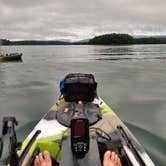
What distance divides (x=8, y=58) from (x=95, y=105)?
116 feet

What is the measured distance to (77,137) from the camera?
471 cm

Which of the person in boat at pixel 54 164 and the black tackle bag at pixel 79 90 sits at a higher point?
the black tackle bag at pixel 79 90

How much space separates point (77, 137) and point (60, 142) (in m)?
1.27

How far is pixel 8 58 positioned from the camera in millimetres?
41969

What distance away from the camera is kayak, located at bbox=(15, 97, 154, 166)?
209 inches

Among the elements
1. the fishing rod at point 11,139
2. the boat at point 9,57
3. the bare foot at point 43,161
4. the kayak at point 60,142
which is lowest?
the boat at point 9,57

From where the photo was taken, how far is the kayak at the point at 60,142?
17.4 feet

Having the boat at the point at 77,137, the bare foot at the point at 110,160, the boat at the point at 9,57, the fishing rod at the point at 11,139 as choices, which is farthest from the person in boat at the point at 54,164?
the boat at the point at 9,57

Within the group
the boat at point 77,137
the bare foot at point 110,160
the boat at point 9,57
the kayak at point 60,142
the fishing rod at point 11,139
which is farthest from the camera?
the boat at point 9,57

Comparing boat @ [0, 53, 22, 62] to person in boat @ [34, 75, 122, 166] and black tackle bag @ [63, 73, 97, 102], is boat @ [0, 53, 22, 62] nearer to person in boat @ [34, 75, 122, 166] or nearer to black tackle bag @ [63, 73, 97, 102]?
black tackle bag @ [63, 73, 97, 102]

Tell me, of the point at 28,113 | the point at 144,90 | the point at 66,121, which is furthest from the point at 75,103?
the point at 144,90

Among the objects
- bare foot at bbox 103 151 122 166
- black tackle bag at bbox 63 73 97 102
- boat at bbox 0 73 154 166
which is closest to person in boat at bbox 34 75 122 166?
bare foot at bbox 103 151 122 166

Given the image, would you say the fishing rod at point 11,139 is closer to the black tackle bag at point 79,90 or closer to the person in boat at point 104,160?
the person in boat at point 104,160

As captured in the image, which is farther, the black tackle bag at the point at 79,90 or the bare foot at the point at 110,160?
the black tackle bag at the point at 79,90
